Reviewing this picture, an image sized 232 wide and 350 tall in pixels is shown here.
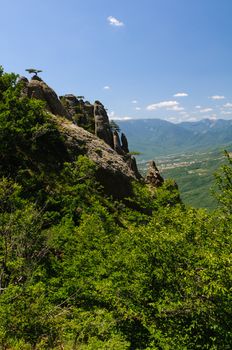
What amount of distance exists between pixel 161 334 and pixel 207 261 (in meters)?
6.87

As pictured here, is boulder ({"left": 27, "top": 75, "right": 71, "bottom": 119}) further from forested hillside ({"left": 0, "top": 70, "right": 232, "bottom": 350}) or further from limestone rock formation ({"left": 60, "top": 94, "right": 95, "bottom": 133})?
forested hillside ({"left": 0, "top": 70, "right": 232, "bottom": 350})

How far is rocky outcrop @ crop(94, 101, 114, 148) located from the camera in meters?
99.2

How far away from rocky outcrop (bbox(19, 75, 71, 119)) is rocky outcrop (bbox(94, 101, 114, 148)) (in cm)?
1438

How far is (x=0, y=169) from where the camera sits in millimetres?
51969

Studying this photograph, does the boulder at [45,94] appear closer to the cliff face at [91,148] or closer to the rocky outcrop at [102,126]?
the cliff face at [91,148]

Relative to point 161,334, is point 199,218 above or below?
above

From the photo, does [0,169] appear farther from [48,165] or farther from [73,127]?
[73,127]

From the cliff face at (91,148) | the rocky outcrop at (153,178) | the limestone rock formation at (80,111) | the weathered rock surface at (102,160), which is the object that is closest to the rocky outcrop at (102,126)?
the limestone rock formation at (80,111)

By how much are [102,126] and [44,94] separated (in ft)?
72.2

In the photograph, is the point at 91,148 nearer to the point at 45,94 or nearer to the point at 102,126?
the point at 45,94

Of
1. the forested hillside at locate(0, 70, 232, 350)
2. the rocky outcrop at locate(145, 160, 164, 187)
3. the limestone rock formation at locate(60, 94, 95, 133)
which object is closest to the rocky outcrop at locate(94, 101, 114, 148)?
the limestone rock formation at locate(60, 94, 95, 133)

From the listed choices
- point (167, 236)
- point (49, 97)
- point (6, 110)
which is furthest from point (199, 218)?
point (49, 97)

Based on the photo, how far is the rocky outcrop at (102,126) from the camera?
9919 cm

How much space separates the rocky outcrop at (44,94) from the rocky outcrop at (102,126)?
566 inches
